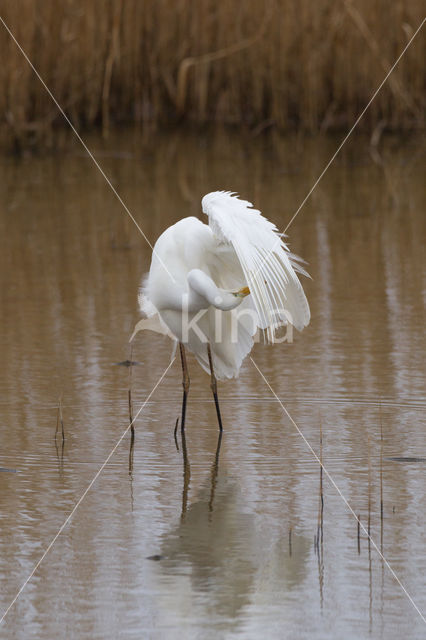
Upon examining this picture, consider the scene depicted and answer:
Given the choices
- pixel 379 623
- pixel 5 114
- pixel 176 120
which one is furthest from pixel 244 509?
pixel 176 120

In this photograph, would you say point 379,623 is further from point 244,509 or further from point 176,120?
point 176,120

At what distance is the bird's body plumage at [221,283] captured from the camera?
4105 mm

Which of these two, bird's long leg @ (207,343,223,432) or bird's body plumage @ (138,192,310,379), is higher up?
bird's body plumage @ (138,192,310,379)

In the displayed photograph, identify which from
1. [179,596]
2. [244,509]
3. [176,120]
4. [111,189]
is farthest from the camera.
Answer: [176,120]

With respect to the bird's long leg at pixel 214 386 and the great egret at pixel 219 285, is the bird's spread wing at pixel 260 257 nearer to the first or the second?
the great egret at pixel 219 285

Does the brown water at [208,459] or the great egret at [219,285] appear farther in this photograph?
the great egret at [219,285]

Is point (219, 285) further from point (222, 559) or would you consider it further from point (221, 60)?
point (221, 60)

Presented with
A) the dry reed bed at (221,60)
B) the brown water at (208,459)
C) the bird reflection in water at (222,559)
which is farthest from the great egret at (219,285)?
the dry reed bed at (221,60)

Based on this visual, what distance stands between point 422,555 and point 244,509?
0.62 meters

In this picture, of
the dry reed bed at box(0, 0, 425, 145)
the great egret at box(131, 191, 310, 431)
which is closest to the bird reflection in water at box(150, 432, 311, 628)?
the great egret at box(131, 191, 310, 431)

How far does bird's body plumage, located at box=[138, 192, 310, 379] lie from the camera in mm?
4105

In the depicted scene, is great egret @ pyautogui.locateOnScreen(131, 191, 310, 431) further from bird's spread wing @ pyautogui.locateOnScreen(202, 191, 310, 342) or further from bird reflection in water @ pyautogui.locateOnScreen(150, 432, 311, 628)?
bird reflection in water @ pyautogui.locateOnScreen(150, 432, 311, 628)

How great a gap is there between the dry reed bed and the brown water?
11.6 ft

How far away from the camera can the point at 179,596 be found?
10.0 ft
